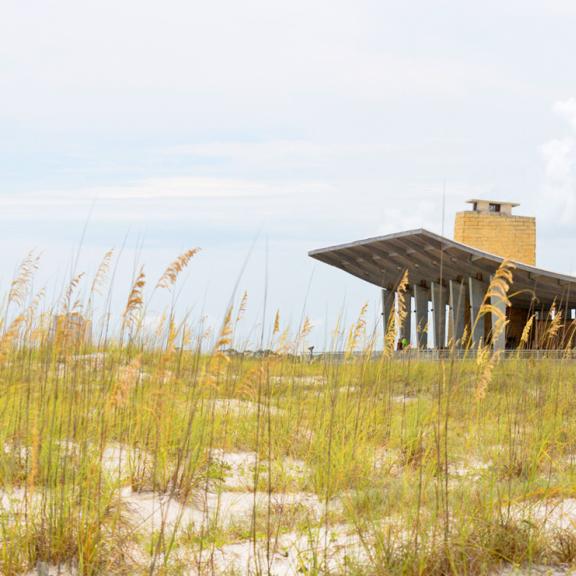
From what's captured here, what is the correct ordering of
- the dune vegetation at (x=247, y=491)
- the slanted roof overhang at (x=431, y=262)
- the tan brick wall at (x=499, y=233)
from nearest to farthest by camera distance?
1. the dune vegetation at (x=247, y=491)
2. the slanted roof overhang at (x=431, y=262)
3. the tan brick wall at (x=499, y=233)

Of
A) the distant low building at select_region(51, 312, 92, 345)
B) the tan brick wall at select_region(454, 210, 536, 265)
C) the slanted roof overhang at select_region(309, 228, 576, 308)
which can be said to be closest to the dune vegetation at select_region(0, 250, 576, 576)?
the distant low building at select_region(51, 312, 92, 345)

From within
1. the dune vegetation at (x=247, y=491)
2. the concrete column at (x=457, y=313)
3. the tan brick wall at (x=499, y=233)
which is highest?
the tan brick wall at (x=499, y=233)

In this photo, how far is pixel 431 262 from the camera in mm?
17578

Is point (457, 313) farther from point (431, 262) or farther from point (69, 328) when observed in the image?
point (431, 262)

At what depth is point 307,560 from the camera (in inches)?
115

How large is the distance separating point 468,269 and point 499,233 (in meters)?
6.95

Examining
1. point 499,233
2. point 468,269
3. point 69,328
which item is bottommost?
point 69,328

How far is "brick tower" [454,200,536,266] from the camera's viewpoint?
23.5 meters

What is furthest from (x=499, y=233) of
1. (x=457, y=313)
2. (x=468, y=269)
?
(x=457, y=313)

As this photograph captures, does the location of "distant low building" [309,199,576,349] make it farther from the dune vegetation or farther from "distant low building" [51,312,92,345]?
"distant low building" [51,312,92,345]

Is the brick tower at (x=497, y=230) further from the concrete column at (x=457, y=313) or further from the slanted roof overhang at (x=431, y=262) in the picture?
the concrete column at (x=457, y=313)

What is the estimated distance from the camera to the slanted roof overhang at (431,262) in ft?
52.4

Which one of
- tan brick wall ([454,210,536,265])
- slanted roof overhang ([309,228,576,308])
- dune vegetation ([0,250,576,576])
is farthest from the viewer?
tan brick wall ([454,210,536,265])

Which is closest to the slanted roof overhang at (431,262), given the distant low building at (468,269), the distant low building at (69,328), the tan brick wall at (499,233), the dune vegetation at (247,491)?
the distant low building at (468,269)
